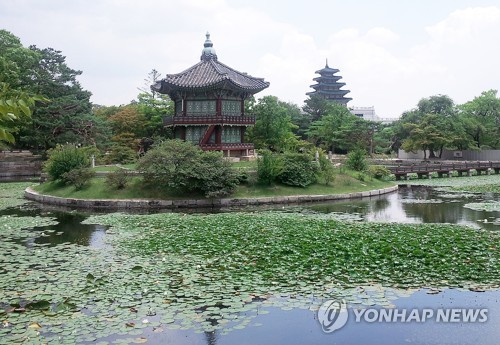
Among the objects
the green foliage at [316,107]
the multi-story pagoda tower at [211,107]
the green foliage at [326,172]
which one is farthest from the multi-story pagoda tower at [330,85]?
the green foliage at [326,172]

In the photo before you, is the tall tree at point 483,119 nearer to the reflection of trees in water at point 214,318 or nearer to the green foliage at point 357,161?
the green foliage at point 357,161

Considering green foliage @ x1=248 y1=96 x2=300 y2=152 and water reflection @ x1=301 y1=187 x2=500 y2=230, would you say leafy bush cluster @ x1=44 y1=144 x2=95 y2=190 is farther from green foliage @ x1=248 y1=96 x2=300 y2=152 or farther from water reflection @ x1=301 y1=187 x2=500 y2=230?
green foliage @ x1=248 y1=96 x2=300 y2=152

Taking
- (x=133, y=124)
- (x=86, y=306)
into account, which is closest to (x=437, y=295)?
(x=86, y=306)

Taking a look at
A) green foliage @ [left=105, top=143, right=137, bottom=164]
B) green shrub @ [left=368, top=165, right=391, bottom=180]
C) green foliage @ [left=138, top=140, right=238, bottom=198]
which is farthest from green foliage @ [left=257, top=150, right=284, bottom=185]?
green foliage @ [left=105, top=143, right=137, bottom=164]

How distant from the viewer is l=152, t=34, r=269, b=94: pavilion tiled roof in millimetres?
37875

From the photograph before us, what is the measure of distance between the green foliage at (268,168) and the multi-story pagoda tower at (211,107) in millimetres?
9967

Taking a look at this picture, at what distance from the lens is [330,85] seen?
293 feet

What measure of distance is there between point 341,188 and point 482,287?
20.4 m

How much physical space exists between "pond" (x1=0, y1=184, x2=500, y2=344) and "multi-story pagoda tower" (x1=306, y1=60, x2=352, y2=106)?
73.2 metres

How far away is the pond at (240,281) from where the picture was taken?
809 cm

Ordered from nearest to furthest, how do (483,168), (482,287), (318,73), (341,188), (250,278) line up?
1. (482,287)
2. (250,278)
3. (341,188)
4. (483,168)
5. (318,73)

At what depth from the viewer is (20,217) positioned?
2091 cm

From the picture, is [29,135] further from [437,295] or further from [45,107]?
[437,295]

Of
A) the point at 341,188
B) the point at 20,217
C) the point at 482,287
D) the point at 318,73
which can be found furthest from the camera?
the point at 318,73
